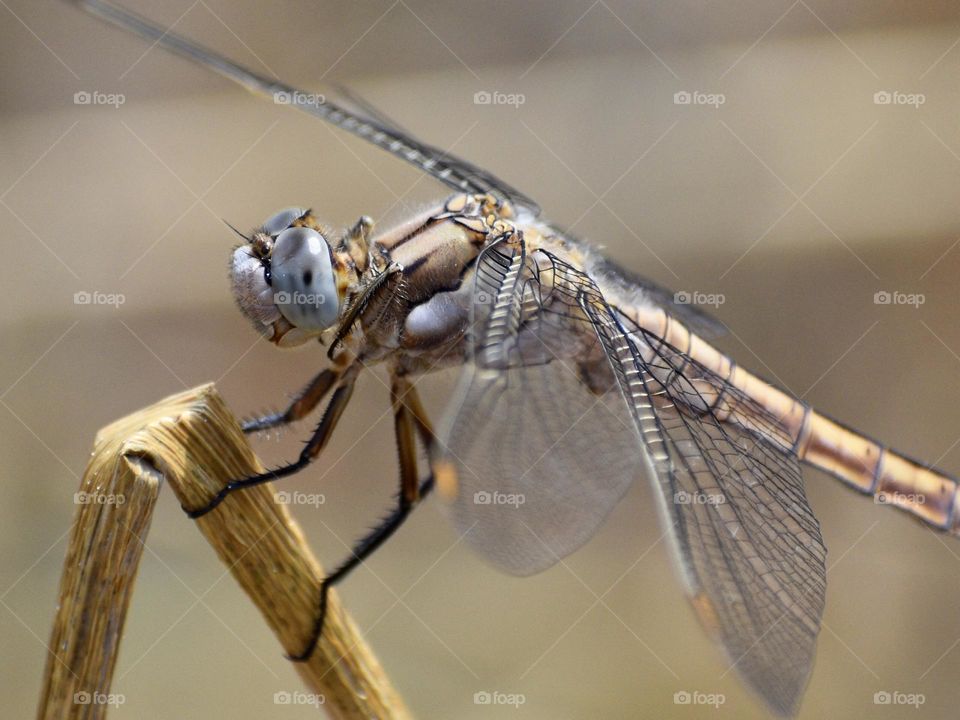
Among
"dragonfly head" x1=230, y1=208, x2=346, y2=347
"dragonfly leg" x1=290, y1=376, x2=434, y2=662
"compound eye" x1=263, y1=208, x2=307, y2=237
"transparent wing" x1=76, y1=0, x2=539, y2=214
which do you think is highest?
"transparent wing" x1=76, y1=0, x2=539, y2=214

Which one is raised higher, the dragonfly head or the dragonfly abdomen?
the dragonfly head

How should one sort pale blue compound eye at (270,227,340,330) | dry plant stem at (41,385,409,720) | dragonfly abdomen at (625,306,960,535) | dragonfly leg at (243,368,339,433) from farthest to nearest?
dragonfly abdomen at (625,306,960,535)
dragonfly leg at (243,368,339,433)
pale blue compound eye at (270,227,340,330)
dry plant stem at (41,385,409,720)

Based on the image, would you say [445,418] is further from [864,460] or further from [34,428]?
[34,428]

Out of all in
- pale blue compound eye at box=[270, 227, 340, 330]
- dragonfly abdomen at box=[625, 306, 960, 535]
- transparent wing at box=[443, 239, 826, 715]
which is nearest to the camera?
transparent wing at box=[443, 239, 826, 715]

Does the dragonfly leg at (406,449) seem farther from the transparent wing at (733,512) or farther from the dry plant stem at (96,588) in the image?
the dry plant stem at (96,588)

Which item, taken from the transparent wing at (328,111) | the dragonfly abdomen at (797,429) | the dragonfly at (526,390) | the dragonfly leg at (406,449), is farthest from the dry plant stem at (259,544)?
the dragonfly abdomen at (797,429)

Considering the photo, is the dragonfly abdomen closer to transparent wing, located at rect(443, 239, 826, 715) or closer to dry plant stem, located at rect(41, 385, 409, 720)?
transparent wing, located at rect(443, 239, 826, 715)

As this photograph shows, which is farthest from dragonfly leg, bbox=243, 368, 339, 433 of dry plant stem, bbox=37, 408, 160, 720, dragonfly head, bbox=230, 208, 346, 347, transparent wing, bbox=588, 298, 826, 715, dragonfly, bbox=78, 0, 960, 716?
transparent wing, bbox=588, 298, 826, 715

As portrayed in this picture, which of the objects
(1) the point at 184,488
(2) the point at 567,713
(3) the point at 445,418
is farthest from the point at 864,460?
(2) the point at 567,713

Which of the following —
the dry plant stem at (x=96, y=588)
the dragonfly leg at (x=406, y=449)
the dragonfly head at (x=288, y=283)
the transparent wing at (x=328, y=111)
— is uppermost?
the transparent wing at (x=328, y=111)
